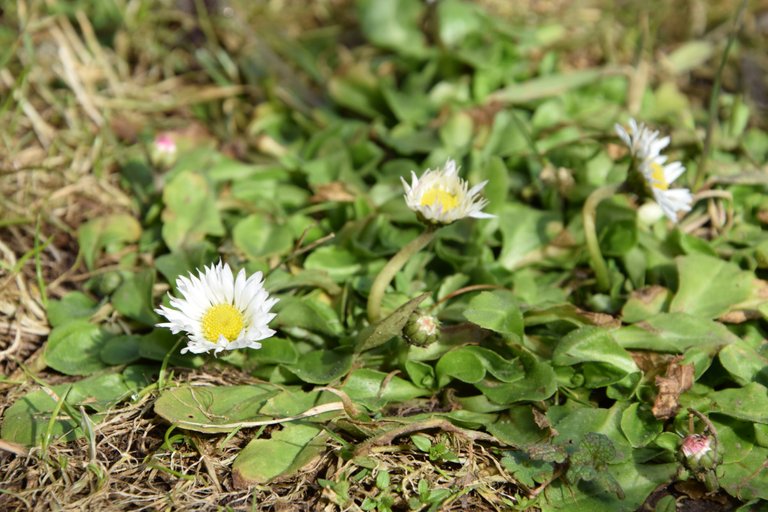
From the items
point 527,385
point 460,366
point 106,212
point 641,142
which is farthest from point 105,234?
point 641,142

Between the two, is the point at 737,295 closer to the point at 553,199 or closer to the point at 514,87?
the point at 553,199

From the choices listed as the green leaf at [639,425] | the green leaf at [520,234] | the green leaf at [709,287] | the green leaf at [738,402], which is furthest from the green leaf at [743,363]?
the green leaf at [520,234]

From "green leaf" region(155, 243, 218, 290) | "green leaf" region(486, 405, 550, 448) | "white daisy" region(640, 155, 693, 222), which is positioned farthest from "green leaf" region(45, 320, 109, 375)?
"white daisy" region(640, 155, 693, 222)

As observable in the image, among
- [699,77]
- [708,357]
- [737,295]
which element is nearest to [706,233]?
[737,295]

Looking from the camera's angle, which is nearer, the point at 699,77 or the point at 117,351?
the point at 117,351

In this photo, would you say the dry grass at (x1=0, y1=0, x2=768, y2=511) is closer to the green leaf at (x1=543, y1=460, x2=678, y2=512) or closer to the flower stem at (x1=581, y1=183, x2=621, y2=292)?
the green leaf at (x1=543, y1=460, x2=678, y2=512)

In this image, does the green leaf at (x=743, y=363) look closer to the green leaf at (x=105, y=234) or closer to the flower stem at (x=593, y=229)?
the flower stem at (x=593, y=229)

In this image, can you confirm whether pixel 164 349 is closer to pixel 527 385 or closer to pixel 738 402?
pixel 527 385
